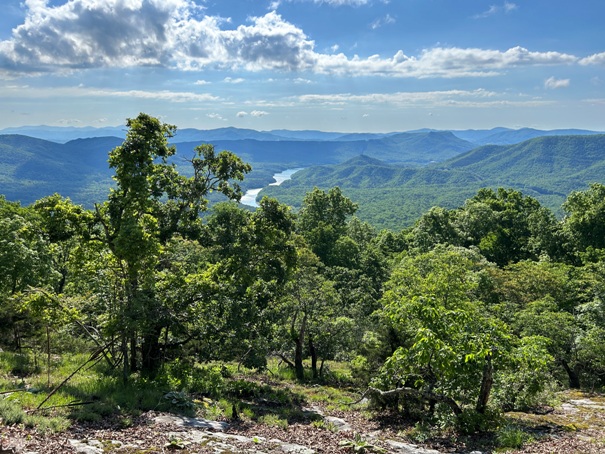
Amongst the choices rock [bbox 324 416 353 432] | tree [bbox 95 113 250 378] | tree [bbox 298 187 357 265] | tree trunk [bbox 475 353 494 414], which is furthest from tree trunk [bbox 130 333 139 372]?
tree [bbox 298 187 357 265]

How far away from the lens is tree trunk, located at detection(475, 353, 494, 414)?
1219 centimetres

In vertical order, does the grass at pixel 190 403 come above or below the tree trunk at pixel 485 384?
below

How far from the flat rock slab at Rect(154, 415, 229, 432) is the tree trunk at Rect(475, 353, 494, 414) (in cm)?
785

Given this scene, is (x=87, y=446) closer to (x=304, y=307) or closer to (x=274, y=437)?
(x=274, y=437)

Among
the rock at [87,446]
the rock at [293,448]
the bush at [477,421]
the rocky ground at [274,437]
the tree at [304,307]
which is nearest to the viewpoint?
the rock at [87,446]

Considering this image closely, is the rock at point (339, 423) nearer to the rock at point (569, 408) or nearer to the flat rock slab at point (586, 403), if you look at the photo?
the rock at point (569, 408)

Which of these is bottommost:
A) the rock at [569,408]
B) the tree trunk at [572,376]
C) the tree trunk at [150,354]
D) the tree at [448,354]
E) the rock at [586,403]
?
the tree trunk at [572,376]

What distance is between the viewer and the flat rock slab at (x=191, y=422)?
39.8 feet

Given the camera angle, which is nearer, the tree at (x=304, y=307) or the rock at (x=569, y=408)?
the rock at (x=569, y=408)

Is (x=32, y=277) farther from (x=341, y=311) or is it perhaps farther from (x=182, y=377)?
(x=341, y=311)

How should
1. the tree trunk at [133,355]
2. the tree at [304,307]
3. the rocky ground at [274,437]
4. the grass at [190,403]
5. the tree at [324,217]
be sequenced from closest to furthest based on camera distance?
the rocky ground at [274,437]
the grass at [190,403]
the tree trunk at [133,355]
the tree at [304,307]
the tree at [324,217]

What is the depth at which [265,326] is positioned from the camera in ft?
64.2

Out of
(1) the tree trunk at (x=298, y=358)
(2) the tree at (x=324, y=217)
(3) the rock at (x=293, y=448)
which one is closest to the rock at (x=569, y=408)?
(3) the rock at (x=293, y=448)

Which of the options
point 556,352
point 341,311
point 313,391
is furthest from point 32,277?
point 556,352
